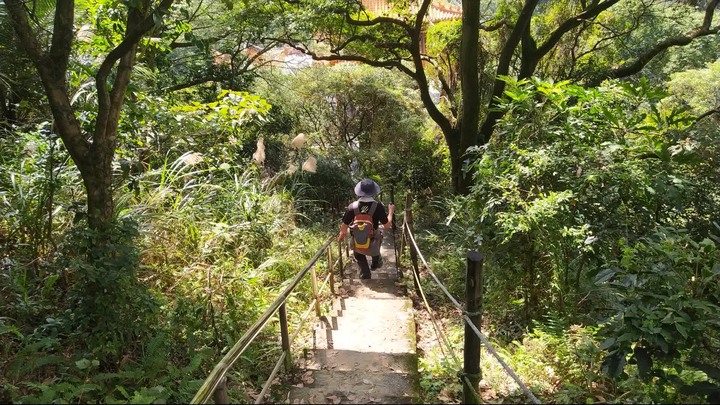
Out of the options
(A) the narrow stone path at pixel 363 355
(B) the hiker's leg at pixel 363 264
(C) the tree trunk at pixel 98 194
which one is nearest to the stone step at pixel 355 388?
(A) the narrow stone path at pixel 363 355

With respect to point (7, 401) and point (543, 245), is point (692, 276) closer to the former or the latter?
point (543, 245)

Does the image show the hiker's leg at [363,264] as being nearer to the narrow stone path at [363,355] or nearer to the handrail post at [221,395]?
the narrow stone path at [363,355]

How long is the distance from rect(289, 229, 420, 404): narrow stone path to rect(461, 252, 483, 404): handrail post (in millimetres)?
457

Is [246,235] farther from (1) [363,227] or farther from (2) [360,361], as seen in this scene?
(2) [360,361]

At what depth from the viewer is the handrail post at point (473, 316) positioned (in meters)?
2.82

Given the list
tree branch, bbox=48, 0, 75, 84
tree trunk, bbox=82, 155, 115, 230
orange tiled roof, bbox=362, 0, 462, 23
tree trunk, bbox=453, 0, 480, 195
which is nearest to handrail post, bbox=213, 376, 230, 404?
tree trunk, bbox=82, 155, 115, 230

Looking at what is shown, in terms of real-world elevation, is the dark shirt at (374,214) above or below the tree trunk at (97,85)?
below

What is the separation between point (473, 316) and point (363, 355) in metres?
1.44

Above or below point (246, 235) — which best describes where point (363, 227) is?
above

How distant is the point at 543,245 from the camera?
4387 mm

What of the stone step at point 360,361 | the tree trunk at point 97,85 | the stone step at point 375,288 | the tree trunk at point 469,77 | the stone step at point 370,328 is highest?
the tree trunk at point 469,77

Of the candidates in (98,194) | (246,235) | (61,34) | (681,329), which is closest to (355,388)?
(681,329)

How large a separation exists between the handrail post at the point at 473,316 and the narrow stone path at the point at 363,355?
457 mm

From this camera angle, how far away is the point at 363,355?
13.0ft
